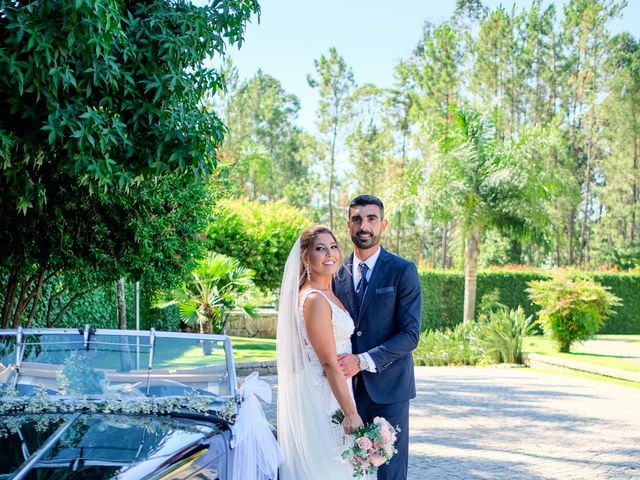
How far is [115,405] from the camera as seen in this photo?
15.4ft

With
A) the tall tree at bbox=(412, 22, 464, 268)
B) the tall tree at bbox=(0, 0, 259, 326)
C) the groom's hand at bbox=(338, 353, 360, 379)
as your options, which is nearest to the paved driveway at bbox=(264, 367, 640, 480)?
the groom's hand at bbox=(338, 353, 360, 379)

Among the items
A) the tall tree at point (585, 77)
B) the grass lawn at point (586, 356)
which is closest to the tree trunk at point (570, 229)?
the tall tree at point (585, 77)

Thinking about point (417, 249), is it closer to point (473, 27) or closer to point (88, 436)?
point (473, 27)

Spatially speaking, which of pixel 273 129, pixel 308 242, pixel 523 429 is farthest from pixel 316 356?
pixel 273 129

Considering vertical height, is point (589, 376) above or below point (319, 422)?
below

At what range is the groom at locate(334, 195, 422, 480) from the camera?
14.8 feet

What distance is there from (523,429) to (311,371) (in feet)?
22.4

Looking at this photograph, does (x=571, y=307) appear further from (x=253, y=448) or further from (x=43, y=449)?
(x=43, y=449)

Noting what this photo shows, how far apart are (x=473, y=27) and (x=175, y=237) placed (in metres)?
44.3

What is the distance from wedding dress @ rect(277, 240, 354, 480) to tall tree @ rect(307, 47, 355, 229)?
45.1 metres

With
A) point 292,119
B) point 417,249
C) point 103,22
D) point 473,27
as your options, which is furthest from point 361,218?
point 292,119

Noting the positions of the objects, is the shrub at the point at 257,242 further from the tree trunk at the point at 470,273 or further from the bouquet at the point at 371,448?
the bouquet at the point at 371,448

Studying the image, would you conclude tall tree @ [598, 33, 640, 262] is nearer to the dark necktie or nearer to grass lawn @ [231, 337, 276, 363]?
grass lawn @ [231, 337, 276, 363]

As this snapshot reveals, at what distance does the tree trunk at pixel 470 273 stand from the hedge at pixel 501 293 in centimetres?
227
